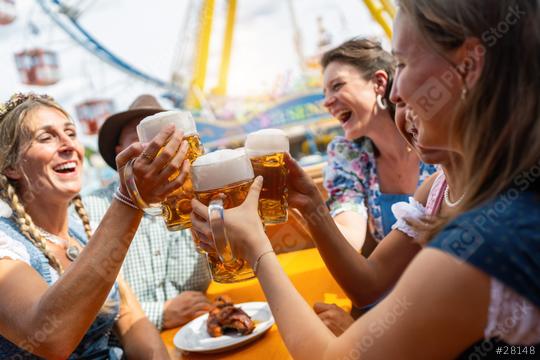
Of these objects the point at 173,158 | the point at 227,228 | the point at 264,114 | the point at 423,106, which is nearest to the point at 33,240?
the point at 173,158

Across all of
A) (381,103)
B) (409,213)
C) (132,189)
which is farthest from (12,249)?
(381,103)

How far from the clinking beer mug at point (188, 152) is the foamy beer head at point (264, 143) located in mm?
134

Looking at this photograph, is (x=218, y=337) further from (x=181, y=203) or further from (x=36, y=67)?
(x=36, y=67)

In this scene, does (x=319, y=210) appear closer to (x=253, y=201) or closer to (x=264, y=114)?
(x=253, y=201)

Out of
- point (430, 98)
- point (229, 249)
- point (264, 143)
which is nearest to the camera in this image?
point (430, 98)

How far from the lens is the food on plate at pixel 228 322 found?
1.39 metres

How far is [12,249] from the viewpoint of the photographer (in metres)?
1.38

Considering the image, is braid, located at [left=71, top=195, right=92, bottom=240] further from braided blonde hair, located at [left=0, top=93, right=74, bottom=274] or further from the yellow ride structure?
the yellow ride structure

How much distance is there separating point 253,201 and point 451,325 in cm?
46

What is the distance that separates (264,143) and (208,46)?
20698 millimetres

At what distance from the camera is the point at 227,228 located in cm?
94

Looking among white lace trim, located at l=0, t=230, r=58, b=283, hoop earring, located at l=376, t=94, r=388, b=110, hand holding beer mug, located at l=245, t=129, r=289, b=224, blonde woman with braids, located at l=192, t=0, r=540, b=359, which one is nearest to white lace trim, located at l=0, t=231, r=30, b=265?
white lace trim, located at l=0, t=230, r=58, b=283

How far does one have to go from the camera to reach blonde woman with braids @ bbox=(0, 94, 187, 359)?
46.4 inches

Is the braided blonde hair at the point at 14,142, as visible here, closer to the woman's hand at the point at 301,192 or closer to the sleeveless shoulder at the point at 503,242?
the woman's hand at the point at 301,192
